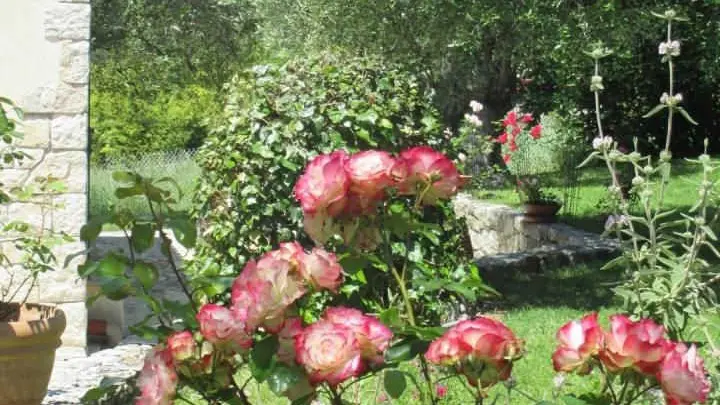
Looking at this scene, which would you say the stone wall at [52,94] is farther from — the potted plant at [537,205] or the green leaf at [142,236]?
the potted plant at [537,205]

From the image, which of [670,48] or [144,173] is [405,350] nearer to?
[670,48]

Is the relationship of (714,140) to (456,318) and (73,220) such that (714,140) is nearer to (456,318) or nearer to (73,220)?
(456,318)

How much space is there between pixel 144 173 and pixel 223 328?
15.1 metres

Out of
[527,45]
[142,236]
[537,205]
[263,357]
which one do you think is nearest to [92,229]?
[142,236]

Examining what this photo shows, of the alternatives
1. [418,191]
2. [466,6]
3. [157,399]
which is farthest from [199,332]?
[466,6]

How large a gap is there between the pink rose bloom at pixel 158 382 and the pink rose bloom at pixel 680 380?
699 mm

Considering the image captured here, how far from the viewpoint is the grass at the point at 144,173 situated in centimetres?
1477

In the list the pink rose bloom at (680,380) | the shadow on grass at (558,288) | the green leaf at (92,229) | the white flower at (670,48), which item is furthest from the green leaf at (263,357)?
the shadow on grass at (558,288)

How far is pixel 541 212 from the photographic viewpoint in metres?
10.8

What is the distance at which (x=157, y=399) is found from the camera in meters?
1.52

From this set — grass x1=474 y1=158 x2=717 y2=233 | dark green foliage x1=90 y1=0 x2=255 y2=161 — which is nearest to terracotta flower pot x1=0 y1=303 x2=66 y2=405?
grass x1=474 y1=158 x2=717 y2=233

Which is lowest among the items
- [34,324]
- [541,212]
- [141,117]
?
[141,117]

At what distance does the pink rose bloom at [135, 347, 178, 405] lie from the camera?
1522 mm

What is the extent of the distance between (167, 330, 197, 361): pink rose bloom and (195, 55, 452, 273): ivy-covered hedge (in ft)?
13.5
